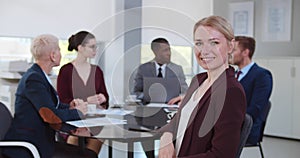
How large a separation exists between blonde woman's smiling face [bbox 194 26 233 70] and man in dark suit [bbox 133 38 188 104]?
1346 millimetres

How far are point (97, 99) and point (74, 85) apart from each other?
0.83 ft

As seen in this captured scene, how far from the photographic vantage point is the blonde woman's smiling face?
158 cm

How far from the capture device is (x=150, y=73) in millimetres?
3525

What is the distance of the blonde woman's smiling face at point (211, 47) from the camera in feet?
5.20

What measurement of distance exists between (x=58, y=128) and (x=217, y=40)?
117 cm

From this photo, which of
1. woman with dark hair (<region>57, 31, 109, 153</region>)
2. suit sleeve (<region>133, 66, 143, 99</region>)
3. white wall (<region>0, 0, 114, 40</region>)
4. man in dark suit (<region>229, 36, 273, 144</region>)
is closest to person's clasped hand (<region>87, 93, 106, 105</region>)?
woman with dark hair (<region>57, 31, 109, 153</region>)

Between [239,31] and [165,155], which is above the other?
[239,31]

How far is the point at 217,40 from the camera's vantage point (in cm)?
158

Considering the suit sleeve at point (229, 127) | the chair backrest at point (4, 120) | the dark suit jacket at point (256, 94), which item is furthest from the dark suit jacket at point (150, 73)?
the suit sleeve at point (229, 127)

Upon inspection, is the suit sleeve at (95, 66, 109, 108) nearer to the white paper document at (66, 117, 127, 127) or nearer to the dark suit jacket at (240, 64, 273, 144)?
the white paper document at (66, 117, 127, 127)

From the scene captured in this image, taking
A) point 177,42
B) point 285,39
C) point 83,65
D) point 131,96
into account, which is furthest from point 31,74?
point 285,39

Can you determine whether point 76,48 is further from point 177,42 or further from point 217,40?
point 217,40

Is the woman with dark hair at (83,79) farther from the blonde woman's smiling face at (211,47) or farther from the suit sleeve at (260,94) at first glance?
the blonde woman's smiling face at (211,47)

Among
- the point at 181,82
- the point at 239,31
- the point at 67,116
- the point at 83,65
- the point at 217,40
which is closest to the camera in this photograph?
the point at 217,40
